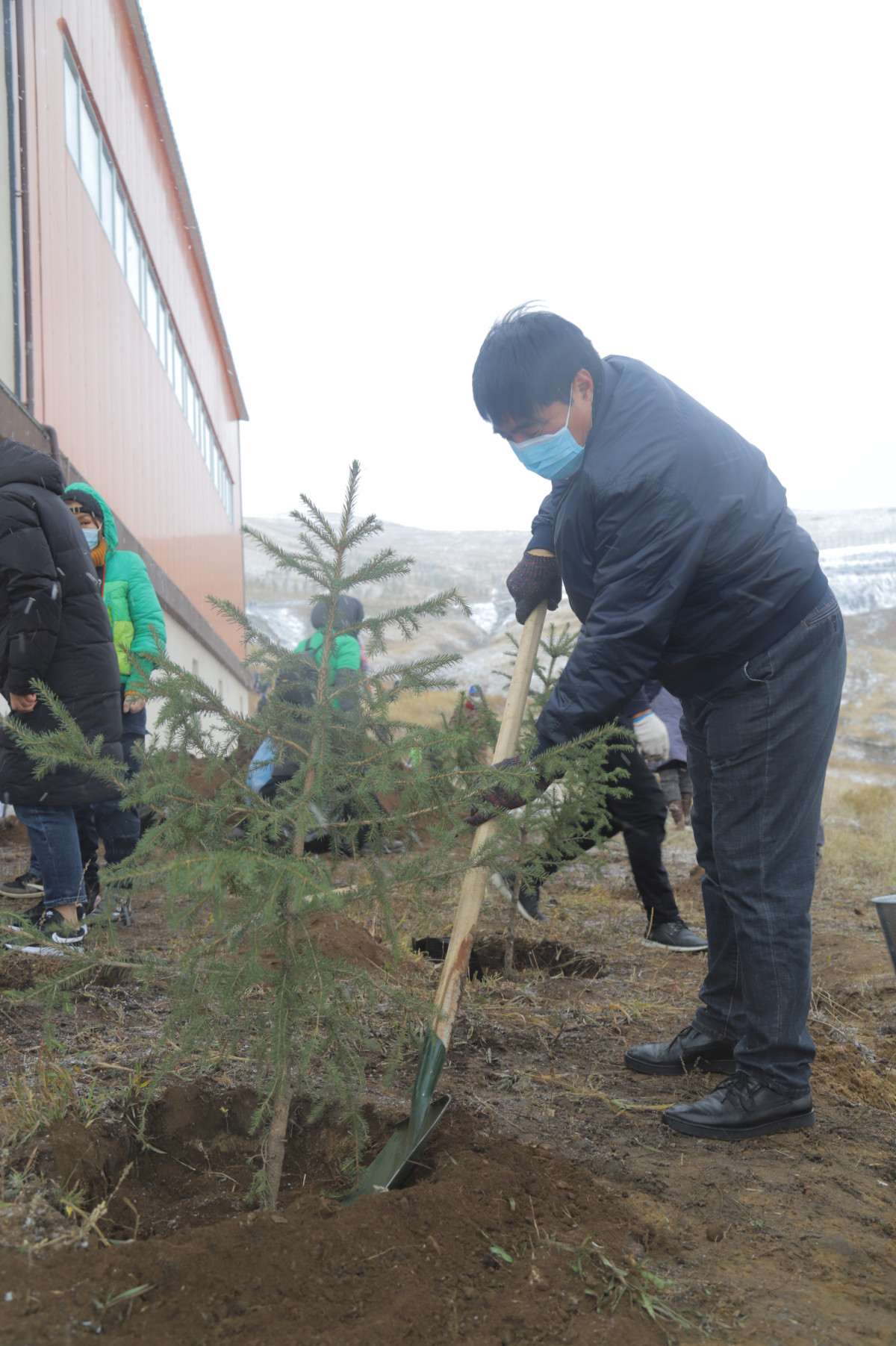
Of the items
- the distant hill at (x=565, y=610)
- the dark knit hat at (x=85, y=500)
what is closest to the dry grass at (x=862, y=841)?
the distant hill at (x=565, y=610)

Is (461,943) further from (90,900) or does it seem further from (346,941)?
(90,900)

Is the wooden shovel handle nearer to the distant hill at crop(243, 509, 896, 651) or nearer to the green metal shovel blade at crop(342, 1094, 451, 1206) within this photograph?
the green metal shovel blade at crop(342, 1094, 451, 1206)

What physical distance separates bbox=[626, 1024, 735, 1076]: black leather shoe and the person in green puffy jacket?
2286 millimetres

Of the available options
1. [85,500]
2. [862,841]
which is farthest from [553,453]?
[862,841]

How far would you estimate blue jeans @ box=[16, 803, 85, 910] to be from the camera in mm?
3254

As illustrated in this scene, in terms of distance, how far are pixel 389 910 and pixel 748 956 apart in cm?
102

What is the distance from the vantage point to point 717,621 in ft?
7.10

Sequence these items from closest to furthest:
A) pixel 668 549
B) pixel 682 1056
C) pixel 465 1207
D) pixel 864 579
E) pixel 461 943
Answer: pixel 465 1207
pixel 668 549
pixel 461 943
pixel 682 1056
pixel 864 579

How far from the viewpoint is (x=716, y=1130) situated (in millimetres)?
2070

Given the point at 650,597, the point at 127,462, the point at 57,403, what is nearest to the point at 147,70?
the point at 127,462

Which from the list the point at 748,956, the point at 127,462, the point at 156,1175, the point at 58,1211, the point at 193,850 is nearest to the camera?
the point at 58,1211

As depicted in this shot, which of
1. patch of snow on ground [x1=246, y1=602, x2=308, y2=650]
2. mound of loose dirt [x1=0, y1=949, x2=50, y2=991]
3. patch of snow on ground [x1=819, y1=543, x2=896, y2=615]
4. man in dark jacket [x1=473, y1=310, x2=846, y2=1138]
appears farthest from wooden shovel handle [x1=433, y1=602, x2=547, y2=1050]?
patch of snow on ground [x1=819, y1=543, x2=896, y2=615]

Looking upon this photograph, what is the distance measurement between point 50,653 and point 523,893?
2.38m

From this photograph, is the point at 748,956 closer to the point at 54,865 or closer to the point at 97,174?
the point at 54,865
